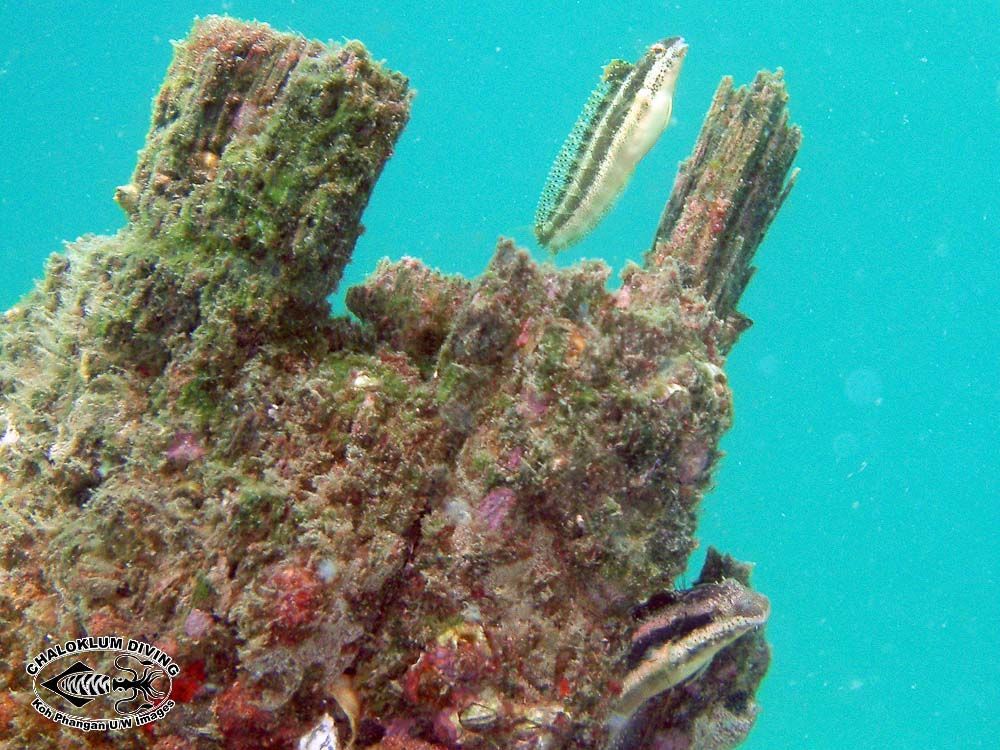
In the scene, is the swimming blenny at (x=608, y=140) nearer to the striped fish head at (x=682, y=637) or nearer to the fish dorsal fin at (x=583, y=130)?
the fish dorsal fin at (x=583, y=130)

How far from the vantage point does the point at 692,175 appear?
409 centimetres

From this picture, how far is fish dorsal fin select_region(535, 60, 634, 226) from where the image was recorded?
3846mm

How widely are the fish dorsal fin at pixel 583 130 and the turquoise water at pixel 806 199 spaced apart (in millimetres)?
45478

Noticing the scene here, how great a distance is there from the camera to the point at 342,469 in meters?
2.70

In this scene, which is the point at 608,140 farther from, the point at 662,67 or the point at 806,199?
the point at 806,199

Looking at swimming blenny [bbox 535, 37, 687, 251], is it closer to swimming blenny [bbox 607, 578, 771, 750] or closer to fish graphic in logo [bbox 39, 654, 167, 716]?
swimming blenny [bbox 607, 578, 771, 750]

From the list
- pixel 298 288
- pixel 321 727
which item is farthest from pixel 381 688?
pixel 298 288

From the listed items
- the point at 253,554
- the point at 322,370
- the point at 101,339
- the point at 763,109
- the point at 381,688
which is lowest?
the point at 381,688

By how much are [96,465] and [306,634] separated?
1265mm

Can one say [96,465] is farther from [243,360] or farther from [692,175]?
[692,175]
